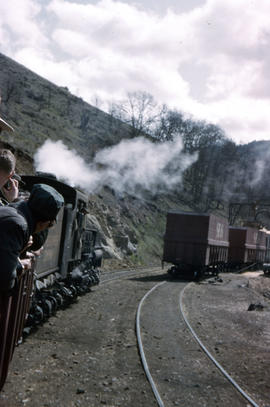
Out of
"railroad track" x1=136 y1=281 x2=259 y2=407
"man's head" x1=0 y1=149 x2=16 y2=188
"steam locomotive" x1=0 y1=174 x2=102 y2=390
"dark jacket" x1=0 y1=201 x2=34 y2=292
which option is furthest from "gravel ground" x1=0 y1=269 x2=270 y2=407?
"man's head" x1=0 y1=149 x2=16 y2=188

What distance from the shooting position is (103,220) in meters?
31.2

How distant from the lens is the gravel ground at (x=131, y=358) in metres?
5.62

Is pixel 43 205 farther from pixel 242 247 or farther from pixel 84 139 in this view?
pixel 84 139

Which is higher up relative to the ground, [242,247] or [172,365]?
[242,247]

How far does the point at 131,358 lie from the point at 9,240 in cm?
549

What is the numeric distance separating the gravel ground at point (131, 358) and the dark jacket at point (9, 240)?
10.2ft

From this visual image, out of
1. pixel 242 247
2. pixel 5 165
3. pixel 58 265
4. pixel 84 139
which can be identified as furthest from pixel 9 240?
pixel 84 139

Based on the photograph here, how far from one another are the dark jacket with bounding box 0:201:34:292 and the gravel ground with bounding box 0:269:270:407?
3.10 meters

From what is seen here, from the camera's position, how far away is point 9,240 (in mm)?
2672

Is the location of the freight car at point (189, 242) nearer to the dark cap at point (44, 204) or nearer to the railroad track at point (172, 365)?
the railroad track at point (172, 365)

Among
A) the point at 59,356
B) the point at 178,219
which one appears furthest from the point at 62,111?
the point at 59,356

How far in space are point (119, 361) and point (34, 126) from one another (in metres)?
41.9

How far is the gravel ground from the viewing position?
562 centimetres

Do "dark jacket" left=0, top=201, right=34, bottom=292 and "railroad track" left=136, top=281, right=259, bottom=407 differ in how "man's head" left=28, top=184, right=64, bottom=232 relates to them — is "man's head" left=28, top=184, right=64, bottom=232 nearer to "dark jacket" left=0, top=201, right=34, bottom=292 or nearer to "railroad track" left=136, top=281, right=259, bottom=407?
"dark jacket" left=0, top=201, right=34, bottom=292
